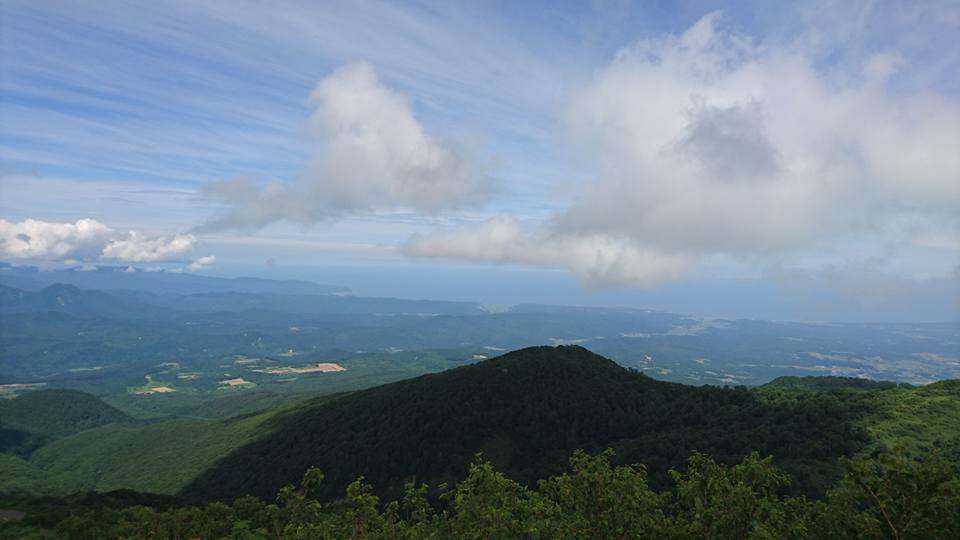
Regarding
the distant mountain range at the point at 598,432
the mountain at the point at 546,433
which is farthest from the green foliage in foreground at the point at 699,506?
the mountain at the point at 546,433

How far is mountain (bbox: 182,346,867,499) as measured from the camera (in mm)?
130375

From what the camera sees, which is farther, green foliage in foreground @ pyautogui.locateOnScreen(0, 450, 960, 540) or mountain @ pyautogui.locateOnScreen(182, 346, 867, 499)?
mountain @ pyautogui.locateOnScreen(182, 346, 867, 499)

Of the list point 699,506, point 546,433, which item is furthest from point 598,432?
point 699,506

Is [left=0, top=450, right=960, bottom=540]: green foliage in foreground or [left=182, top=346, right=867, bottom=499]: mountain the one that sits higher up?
[left=0, top=450, right=960, bottom=540]: green foliage in foreground

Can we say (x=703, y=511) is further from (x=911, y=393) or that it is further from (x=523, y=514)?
(x=911, y=393)

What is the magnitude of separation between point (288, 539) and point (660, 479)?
4081 inches

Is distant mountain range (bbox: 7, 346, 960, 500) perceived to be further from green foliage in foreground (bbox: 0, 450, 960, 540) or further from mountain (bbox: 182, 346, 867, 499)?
green foliage in foreground (bbox: 0, 450, 960, 540)

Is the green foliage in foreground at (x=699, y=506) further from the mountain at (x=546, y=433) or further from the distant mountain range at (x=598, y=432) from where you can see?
the mountain at (x=546, y=433)

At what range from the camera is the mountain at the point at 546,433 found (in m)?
130

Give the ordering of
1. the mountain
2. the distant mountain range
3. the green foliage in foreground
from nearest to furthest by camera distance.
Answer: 1. the green foliage in foreground
2. the distant mountain range
3. the mountain

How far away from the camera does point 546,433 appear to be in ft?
569

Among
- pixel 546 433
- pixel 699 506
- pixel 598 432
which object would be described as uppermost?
pixel 699 506

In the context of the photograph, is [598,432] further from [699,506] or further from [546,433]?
[699,506]

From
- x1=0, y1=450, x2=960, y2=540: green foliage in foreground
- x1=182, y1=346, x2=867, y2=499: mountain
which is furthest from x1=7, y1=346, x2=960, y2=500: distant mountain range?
x1=0, y1=450, x2=960, y2=540: green foliage in foreground
